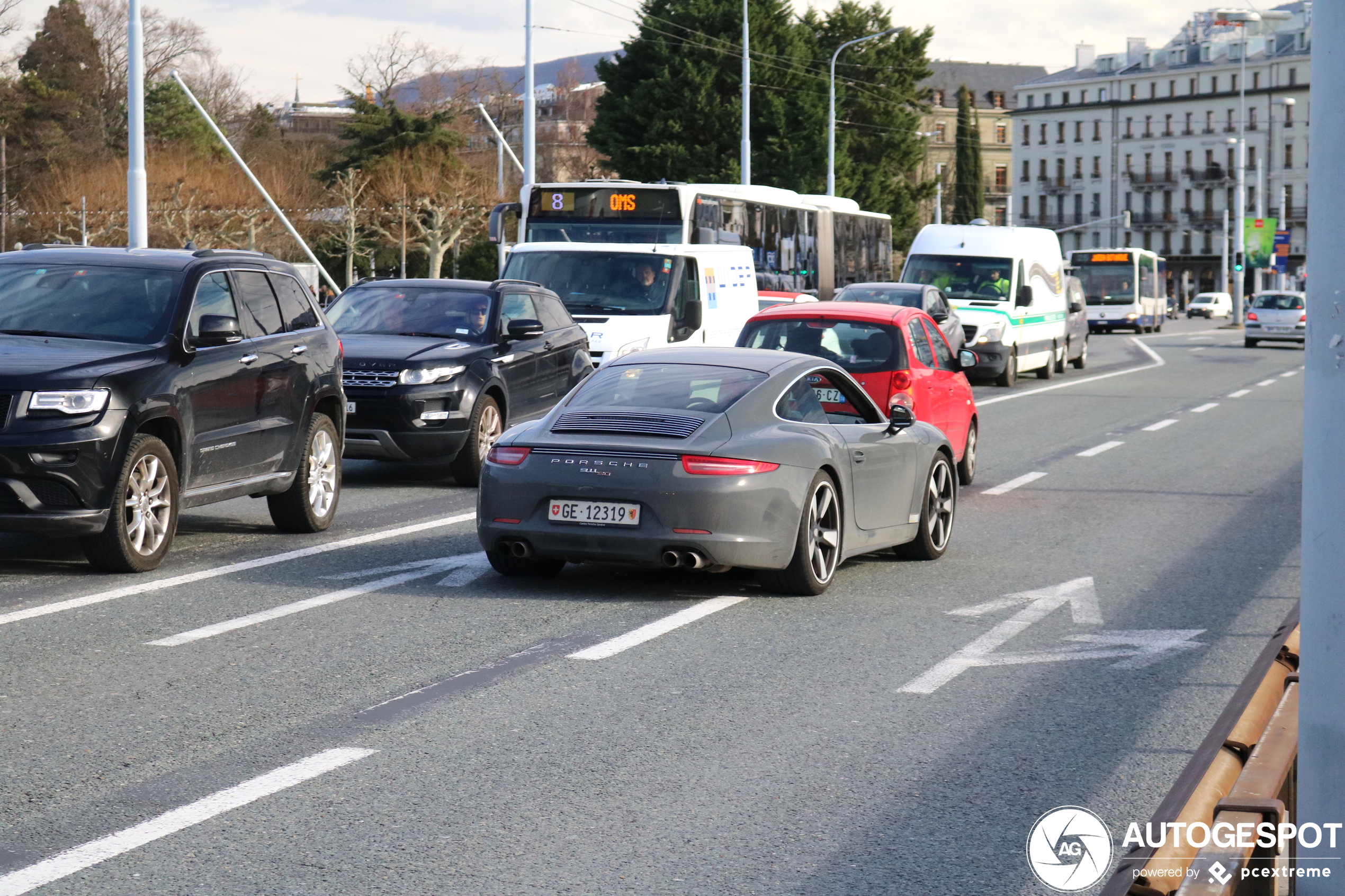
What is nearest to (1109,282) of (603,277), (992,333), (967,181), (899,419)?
(992,333)

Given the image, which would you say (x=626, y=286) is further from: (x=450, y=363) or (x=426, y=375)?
(x=426, y=375)

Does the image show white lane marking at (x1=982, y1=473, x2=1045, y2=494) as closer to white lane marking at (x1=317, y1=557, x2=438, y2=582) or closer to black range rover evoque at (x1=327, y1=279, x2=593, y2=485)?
black range rover evoque at (x1=327, y1=279, x2=593, y2=485)

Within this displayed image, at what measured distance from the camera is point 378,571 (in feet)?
32.9

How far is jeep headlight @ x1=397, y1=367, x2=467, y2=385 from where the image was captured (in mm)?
14422

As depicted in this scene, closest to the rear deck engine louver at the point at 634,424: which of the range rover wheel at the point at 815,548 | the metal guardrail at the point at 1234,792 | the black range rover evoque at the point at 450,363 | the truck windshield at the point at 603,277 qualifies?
the range rover wheel at the point at 815,548

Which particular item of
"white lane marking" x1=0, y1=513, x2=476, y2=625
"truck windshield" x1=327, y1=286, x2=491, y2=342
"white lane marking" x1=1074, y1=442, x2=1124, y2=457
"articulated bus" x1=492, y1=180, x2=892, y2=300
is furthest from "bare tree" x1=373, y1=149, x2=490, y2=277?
"white lane marking" x1=0, y1=513, x2=476, y2=625

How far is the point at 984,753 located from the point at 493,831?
1848 mm

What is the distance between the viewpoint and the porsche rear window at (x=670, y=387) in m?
9.59

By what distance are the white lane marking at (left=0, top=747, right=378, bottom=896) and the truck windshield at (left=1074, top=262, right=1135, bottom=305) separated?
6193cm

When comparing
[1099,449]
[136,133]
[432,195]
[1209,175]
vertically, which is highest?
[1209,175]

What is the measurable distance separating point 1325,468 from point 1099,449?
1597cm

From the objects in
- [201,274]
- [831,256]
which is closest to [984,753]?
[201,274]

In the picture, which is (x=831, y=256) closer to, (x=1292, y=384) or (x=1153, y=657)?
(x=1292, y=384)

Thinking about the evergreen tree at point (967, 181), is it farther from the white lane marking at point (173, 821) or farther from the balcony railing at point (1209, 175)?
the white lane marking at point (173, 821)
